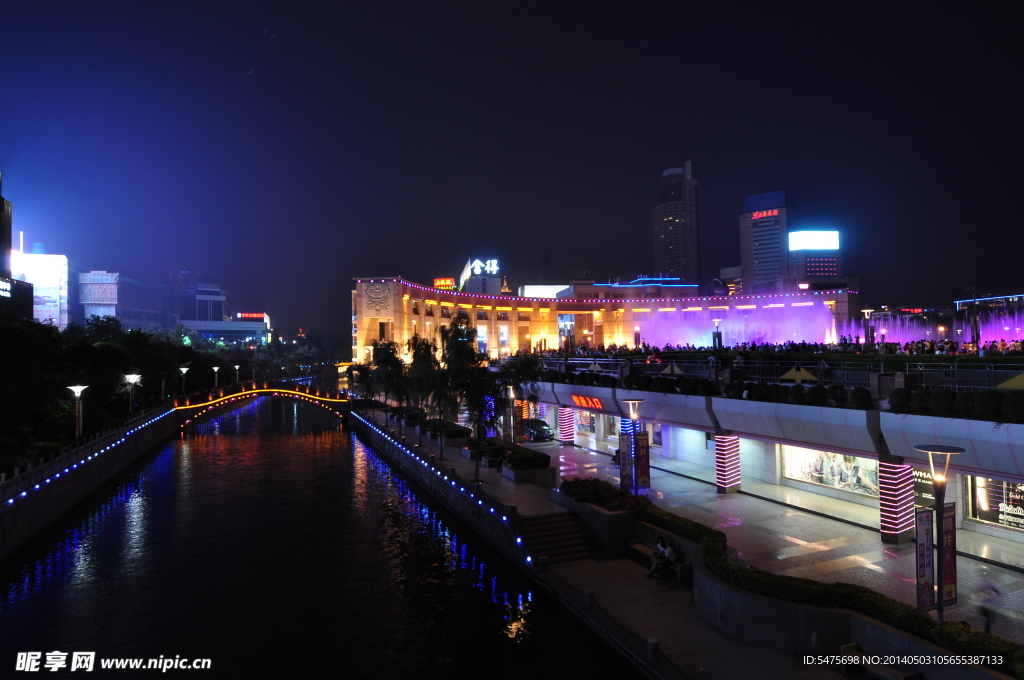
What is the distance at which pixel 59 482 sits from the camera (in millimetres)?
28156

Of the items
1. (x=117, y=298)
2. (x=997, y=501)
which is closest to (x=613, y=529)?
(x=997, y=501)

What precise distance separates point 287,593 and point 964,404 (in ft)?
63.7

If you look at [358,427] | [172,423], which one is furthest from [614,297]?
[172,423]

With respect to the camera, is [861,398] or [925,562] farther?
[861,398]

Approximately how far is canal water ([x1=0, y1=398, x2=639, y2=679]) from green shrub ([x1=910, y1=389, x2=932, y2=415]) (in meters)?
10.7

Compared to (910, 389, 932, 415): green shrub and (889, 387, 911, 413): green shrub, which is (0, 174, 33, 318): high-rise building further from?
(910, 389, 932, 415): green shrub

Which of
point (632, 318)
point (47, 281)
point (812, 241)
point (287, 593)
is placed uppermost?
point (812, 241)

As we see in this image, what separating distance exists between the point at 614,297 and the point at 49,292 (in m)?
112

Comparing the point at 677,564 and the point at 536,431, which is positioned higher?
the point at 536,431

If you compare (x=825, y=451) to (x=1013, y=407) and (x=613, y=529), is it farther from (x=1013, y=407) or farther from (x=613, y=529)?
(x=613, y=529)

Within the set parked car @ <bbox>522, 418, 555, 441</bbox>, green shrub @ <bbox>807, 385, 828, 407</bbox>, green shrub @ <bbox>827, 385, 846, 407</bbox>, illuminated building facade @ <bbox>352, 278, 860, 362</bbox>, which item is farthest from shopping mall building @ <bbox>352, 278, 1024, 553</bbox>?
illuminated building facade @ <bbox>352, 278, 860, 362</bbox>

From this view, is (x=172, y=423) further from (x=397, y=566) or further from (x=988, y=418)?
(x=988, y=418)

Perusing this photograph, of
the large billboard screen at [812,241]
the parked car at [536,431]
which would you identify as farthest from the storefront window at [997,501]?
the large billboard screen at [812,241]

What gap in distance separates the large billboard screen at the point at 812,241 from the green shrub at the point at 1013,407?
156663 mm
